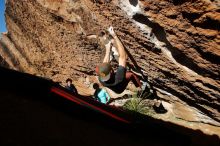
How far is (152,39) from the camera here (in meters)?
4.71

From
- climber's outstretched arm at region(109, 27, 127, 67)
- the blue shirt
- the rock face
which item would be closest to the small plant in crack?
the blue shirt

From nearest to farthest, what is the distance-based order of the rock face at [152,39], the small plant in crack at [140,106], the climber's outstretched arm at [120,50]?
the rock face at [152,39]
the climber's outstretched arm at [120,50]
the small plant in crack at [140,106]

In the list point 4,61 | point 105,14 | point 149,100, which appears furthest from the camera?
point 4,61

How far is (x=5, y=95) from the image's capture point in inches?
104

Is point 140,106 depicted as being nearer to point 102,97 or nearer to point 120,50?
point 102,97

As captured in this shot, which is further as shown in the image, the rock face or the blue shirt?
the blue shirt

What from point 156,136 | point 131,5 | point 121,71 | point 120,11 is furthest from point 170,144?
point 120,11

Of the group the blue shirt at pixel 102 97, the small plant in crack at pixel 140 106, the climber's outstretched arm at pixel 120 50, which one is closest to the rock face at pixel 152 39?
the climber's outstretched arm at pixel 120 50

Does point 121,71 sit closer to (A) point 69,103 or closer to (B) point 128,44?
(B) point 128,44

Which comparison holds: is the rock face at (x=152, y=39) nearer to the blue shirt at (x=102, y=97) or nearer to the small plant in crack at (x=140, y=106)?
the small plant in crack at (x=140, y=106)

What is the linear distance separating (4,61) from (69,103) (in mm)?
12165

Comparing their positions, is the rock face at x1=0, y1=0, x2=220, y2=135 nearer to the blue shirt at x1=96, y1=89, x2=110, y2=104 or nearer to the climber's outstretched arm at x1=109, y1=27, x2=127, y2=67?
the climber's outstretched arm at x1=109, y1=27, x2=127, y2=67

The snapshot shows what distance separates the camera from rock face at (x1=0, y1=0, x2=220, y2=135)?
12.5ft

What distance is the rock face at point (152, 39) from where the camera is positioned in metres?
3.81
